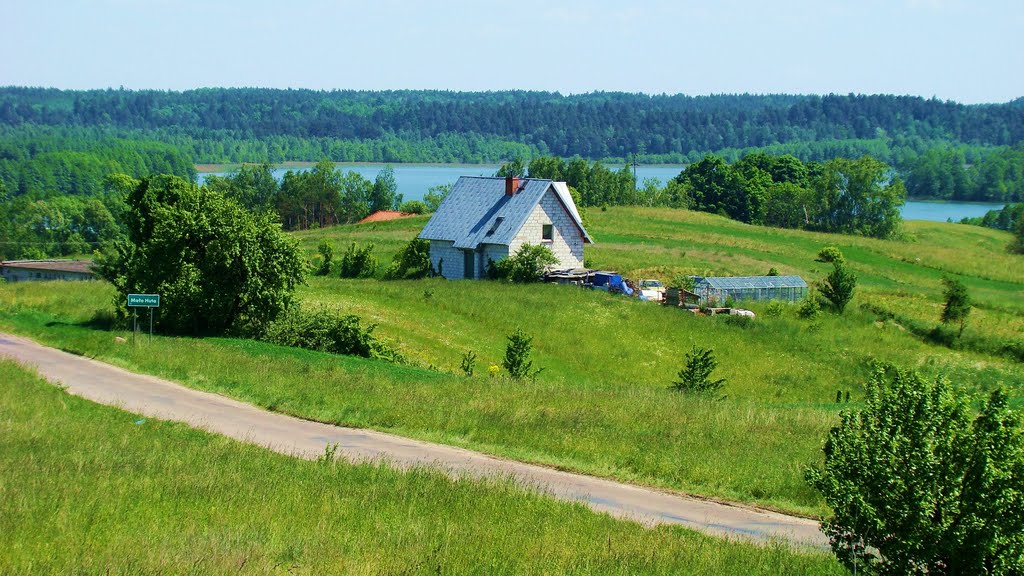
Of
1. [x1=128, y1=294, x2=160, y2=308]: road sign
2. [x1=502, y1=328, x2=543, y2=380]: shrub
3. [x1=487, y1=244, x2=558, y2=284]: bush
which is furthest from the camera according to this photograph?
[x1=487, y1=244, x2=558, y2=284]: bush

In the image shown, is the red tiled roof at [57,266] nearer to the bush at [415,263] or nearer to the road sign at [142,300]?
the bush at [415,263]

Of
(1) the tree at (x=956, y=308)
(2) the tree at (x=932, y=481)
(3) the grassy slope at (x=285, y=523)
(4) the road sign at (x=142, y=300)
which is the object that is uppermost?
(2) the tree at (x=932, y=481)

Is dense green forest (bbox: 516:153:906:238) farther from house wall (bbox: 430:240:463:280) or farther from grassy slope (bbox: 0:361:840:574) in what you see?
grassy slope (bbox: 0:361:840:574)

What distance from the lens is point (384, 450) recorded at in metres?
21.3

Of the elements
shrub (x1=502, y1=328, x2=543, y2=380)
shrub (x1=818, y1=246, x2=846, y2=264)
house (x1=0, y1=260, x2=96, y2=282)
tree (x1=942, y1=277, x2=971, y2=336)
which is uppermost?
shrub (x1=502, y1=328, x2=543, y2=380)

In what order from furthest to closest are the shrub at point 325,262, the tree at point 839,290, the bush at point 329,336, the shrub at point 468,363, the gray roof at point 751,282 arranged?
the shrub at point 325,262, the gray roof at point 751,282, the tree at point 839,290, the bush at point 329,336, the shrub at point 468,363

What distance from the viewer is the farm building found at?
54.7 meters

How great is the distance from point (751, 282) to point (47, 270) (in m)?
61.6

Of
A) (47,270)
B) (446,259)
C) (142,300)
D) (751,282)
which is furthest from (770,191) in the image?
(142,300)

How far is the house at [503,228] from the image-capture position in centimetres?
5806

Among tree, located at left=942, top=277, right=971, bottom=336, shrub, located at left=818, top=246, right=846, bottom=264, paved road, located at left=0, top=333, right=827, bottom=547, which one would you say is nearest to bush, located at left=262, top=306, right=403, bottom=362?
paved road, located at left=0, top=333, right=827, bottom=547

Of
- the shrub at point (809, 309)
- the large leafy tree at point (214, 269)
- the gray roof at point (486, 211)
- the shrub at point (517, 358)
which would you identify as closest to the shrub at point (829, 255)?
the gray roof at point (486, 211)

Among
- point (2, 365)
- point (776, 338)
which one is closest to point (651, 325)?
point (776, 338)

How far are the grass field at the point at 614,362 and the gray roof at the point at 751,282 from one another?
396cm
